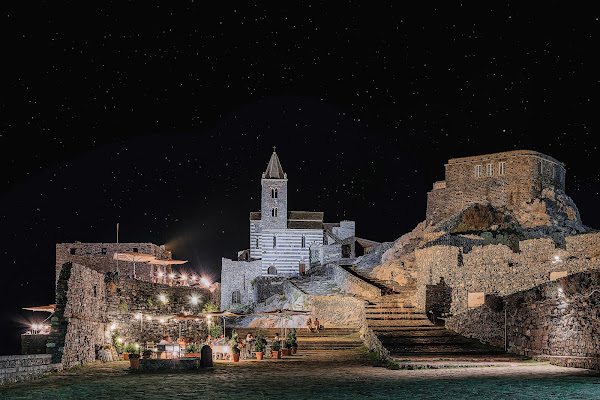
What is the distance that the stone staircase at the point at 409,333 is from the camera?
22094mm

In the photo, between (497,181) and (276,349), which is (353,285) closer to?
(276,349)

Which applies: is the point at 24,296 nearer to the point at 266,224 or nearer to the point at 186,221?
the point at 186,221

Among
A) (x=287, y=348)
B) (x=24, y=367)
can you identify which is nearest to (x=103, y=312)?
(x=287, y=348)

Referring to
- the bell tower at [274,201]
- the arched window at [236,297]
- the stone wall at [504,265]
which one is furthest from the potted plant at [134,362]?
the bell tower at [274,201]

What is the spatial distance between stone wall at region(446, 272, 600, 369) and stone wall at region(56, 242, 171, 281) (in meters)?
34.2

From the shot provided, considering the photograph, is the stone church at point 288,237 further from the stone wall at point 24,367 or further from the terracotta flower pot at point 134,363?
the stone wall at point 24,367

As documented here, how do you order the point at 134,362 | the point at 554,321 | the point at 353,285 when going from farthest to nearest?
the point at 353,285 < the point at 134,362 < the point at 554,321

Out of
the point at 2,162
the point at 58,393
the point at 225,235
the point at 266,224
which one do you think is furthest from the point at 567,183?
the point at 58,393

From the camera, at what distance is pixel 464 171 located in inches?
2009

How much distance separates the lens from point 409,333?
25.4m

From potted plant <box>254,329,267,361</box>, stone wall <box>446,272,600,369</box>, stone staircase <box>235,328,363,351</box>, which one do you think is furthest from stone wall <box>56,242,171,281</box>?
stone wall <box>446,272,600,369</box>

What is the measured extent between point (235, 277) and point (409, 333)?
111 feet

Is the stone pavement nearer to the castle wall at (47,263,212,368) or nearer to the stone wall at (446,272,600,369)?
the stone wall at (446,272,600,369)

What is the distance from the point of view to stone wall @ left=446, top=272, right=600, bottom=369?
16766 mm
